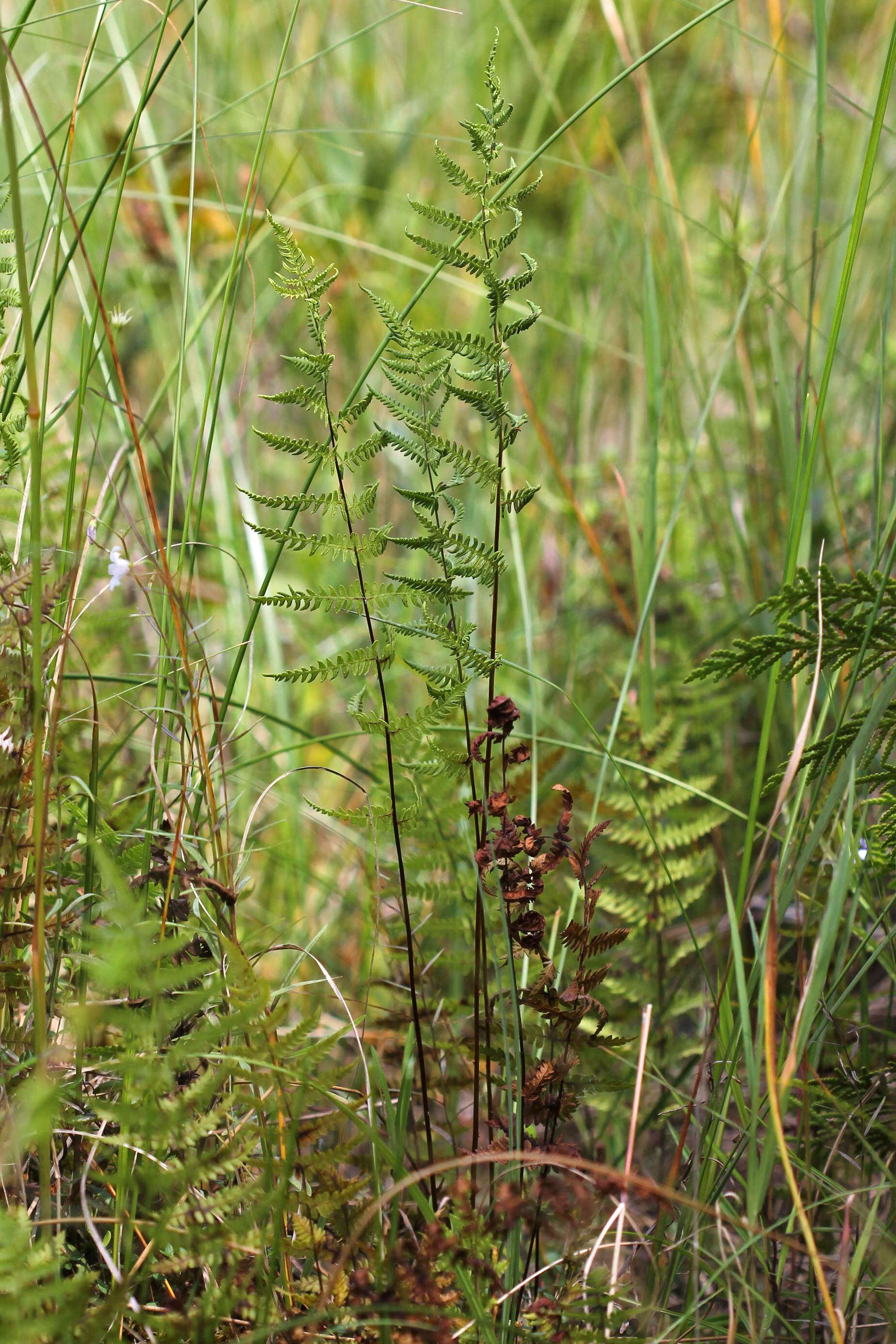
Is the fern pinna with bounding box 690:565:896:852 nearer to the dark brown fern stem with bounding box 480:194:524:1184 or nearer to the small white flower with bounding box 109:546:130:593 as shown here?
the dark brown fern stem with bounding box 480:194:524:1184

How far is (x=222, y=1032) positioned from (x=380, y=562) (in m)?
2.16

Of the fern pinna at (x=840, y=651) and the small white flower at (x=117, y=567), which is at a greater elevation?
the small white flower at (x=117, y=567)

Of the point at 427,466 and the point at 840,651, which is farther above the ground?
the point at 427,466

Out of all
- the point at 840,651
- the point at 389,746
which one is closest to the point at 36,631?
the point at 389,746

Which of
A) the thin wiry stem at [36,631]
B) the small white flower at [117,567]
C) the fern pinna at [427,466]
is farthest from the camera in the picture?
the small white flower at [117,567]

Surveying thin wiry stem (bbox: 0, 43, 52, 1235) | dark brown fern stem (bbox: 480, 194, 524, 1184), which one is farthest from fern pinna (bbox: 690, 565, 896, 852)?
thin wiry stem (bbox: 0, 43, 52, 1235)

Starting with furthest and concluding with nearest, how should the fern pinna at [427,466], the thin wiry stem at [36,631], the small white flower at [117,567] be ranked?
the small white flower at [117,567], the fern pinna at [427,466], the thin wiry stem at [36,631]

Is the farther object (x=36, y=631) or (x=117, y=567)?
(x=117, y=567)

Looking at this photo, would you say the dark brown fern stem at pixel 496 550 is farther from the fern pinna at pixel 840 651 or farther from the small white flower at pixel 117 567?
the small white flower at pixel 117 567

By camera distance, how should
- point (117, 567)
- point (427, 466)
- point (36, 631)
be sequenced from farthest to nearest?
point (117, 567), point (427, 466), point (36, 631)

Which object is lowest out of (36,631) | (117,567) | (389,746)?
(389,746)

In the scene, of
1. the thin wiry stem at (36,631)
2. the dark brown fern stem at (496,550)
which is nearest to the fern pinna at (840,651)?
the dark brown fern stem at (496,550)

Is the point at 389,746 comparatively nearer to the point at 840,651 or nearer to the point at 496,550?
the point at 496,550

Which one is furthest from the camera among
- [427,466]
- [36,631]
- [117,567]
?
[117,567]
